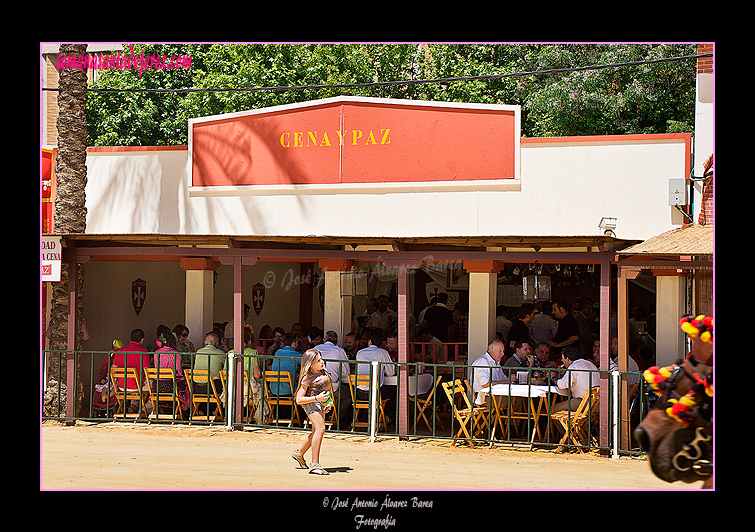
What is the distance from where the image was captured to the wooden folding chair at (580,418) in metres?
10.2

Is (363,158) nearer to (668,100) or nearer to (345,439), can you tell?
(345,439)

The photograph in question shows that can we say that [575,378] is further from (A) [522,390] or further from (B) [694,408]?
(B) [694,408]

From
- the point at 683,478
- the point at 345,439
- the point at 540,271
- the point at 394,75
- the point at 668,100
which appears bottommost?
the point at 345,439

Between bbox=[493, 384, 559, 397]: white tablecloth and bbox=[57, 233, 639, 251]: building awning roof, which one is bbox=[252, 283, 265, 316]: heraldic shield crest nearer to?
bbox=[57, 233, 639, 251]: building awning roof

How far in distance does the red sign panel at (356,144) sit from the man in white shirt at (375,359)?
2936 millimetres

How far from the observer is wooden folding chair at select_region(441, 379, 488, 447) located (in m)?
10.5

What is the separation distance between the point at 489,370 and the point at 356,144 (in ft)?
15.0

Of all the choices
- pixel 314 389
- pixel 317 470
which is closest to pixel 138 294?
pixel 317 470

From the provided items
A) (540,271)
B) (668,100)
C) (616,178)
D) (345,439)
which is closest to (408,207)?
(616,178)

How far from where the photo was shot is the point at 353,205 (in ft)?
43.5

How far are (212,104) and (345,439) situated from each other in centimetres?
1535

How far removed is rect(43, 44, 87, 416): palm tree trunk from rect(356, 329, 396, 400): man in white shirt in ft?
15.1

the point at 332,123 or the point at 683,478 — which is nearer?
the point at 683,478

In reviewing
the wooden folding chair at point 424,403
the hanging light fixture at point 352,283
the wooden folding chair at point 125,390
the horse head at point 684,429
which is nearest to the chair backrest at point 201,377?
the wooden folding chair at point 125,390
